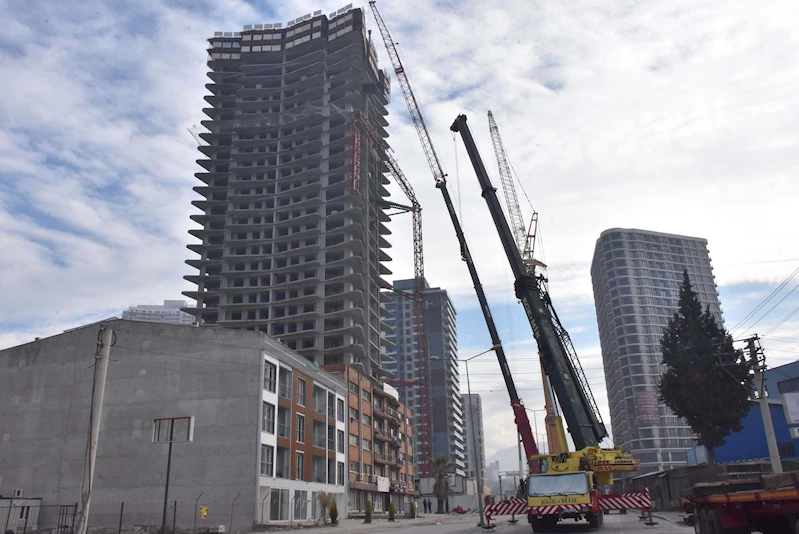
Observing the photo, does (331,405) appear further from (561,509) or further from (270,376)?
(561,509)

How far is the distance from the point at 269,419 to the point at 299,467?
724 cm

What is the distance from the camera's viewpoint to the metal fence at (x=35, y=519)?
3406 centimetres

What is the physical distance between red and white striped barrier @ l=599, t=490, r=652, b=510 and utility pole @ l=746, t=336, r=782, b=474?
37.0ft

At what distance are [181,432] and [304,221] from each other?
271 ft

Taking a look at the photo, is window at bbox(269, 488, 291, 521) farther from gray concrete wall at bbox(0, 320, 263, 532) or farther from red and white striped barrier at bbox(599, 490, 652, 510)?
red and white striped barrier at bbox(599, 490, 652, 510)

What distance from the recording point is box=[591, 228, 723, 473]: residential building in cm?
15439

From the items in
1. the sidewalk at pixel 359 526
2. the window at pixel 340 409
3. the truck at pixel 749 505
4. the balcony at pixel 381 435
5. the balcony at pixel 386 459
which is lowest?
the sidewalk at pixel 359 526

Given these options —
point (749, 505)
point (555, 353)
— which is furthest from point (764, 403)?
point (749, 505)

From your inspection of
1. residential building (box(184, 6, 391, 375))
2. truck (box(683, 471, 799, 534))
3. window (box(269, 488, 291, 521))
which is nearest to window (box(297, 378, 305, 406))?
window (box(269, 488, 291, 521))

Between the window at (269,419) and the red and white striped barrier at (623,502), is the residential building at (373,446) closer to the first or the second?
the window at (269,419)

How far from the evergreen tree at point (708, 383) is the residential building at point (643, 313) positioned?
114 meters

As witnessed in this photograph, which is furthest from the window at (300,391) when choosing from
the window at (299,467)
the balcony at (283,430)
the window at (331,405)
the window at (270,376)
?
the window at (331,405)

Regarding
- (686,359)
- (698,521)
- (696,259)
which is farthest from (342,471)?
(696,259)

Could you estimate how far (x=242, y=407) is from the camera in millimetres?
41219
